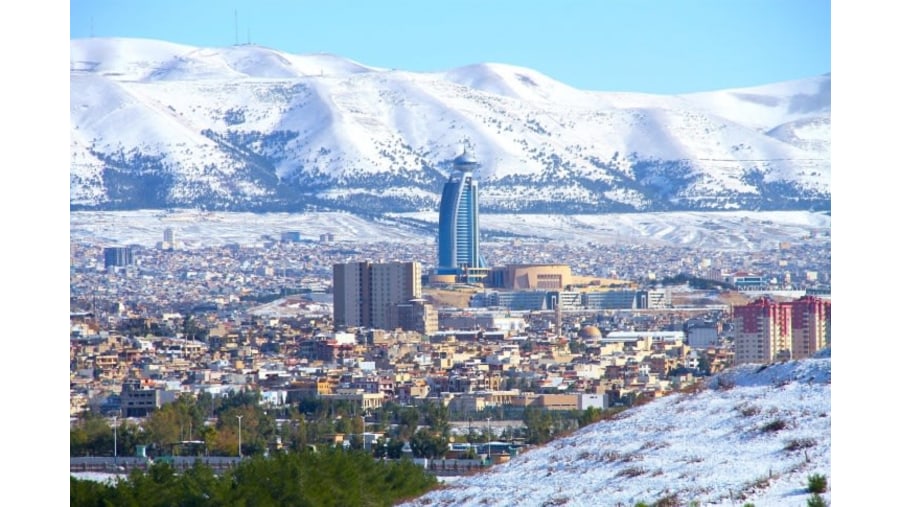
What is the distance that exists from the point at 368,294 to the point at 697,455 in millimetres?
41899

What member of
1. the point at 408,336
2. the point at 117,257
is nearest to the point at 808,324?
the point at 408,336

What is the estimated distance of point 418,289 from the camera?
171 feet

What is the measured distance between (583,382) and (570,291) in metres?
21.3

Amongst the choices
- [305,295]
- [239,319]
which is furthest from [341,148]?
[239,319]

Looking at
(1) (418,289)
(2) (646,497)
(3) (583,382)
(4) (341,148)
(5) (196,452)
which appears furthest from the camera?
(4) (341,148)

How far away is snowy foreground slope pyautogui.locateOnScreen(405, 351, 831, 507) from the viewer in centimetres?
752

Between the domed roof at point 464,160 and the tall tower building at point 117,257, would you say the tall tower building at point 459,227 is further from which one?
the tall tower building at point 117,257

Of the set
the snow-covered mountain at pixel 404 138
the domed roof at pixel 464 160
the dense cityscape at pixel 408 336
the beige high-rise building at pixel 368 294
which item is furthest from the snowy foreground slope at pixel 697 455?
Result: the domed roof at pixel 464 160

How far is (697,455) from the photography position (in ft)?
26.5

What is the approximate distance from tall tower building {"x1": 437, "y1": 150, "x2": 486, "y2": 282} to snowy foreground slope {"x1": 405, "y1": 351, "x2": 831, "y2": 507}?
5012 centimetres

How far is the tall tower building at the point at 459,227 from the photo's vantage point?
6062 cm

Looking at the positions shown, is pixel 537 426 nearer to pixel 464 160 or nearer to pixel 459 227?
pixel 459 227

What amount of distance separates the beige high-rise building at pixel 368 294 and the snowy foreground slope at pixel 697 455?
1575 inches
